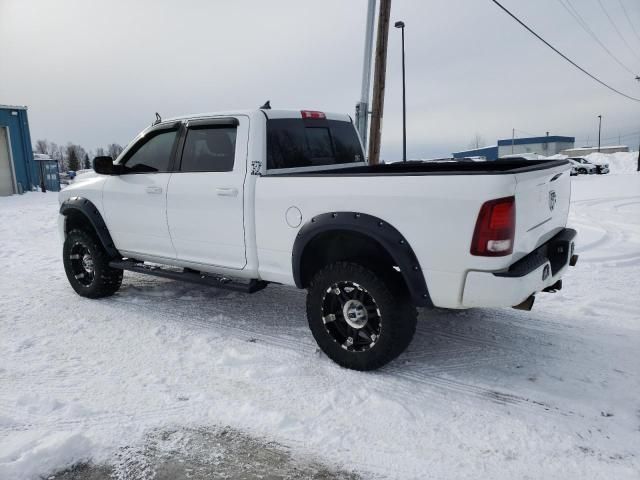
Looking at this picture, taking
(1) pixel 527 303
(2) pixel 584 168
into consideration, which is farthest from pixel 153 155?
(2) pixel 584 168

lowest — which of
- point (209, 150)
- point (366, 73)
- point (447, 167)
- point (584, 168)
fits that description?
point (584, 168)

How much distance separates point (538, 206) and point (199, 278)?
296 cm

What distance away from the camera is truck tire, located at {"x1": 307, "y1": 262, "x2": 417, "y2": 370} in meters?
3.23

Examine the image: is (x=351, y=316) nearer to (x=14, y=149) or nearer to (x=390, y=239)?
(x=390, y=239)

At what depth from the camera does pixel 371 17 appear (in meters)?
9.74

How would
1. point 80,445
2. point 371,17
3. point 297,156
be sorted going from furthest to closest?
point 371,17 → point 297,156 → point 80,445

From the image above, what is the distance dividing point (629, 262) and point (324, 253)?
4925 mm

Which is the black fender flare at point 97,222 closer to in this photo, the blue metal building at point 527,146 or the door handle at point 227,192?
the door handle at point 227,192

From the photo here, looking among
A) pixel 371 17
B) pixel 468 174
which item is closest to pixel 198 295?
pixel 468 174

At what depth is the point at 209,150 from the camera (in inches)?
172

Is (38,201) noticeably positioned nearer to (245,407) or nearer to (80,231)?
(80,231)

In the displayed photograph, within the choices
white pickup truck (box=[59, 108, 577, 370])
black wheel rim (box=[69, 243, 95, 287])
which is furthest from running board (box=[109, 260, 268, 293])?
black wheel rim (box=[69, 243, 95, 287])

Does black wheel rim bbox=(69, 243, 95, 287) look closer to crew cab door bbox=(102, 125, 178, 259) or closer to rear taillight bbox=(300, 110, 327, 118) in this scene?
crew cab door bbox=(102, 125, 178, 259)

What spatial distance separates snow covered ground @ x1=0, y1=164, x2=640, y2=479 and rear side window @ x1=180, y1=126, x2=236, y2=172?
1.52 meters
